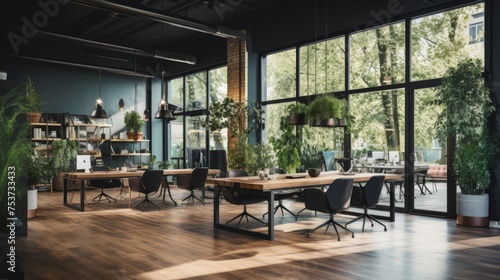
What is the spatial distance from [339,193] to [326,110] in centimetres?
122

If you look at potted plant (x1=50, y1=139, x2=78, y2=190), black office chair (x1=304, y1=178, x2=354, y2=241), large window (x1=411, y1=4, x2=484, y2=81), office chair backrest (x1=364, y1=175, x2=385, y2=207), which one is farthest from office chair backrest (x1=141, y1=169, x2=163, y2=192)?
large window (x1=411, y1=4, x2=484, y2=81)

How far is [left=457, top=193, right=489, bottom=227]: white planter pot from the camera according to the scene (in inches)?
252

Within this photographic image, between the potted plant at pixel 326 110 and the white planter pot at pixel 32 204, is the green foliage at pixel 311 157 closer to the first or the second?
the potted plant at pixel 326 110

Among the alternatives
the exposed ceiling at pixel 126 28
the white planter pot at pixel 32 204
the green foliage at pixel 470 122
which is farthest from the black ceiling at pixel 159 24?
the white planter pot at pixel 32 204

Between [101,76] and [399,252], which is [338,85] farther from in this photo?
[101,76]

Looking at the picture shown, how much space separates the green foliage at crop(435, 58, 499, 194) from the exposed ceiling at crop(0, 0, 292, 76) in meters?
4.52

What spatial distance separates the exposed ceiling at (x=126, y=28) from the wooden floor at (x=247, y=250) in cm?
397

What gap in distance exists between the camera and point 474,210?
6.41 m

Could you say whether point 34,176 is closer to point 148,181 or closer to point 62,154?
point 148,181

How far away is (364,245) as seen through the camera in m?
5.27

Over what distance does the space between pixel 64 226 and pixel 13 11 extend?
5704 millimetres

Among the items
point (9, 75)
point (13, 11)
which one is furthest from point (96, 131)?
point (13, 11)

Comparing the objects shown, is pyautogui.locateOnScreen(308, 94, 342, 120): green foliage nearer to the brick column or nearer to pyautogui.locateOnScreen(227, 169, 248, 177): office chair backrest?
pyautogui.locateOnScreen(227, 169, 248, 177): office chair backrest

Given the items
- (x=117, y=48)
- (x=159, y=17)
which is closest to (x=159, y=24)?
(x=117, y=48)
